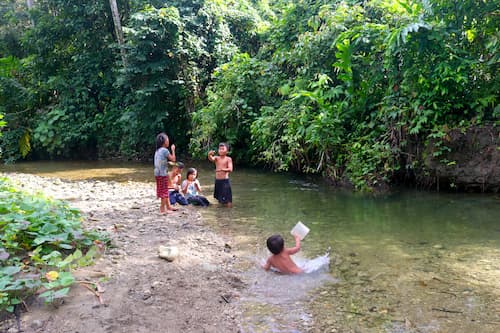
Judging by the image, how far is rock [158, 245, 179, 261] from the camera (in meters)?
4.70

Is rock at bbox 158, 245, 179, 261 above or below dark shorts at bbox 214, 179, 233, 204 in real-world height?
below

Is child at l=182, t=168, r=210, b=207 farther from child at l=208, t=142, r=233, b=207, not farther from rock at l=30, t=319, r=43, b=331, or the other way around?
rock at l=30, t=319, r=43, b=331

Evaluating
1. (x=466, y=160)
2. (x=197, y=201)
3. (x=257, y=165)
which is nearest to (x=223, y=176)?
(x=197, y=201)

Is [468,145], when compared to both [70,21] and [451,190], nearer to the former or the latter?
[451,190]

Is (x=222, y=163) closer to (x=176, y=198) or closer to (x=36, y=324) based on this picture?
(x=176, y=198)

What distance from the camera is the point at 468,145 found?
8758mm

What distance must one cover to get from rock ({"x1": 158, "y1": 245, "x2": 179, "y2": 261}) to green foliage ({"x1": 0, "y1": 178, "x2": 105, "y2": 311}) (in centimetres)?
72

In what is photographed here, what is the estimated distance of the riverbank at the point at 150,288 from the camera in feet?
10.8

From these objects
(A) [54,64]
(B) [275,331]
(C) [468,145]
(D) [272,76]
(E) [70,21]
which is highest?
(E) [70,21]

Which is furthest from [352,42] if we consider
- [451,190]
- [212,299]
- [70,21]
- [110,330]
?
[70,21]

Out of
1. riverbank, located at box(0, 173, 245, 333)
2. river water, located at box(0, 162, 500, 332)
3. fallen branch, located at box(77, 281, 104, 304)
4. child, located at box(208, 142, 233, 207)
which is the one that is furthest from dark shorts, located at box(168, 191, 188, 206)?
fallen branch, located at box(77, 281, 104, 304)

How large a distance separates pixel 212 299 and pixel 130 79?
1386 centimetres

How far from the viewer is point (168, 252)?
481 centimetres

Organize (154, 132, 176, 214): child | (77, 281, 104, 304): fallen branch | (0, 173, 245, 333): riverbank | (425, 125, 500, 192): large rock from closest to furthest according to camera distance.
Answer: (0, 173, 245, 333): riverbank, (77, 281, 104, 304): fallen branch, (154, 132, 176, 214): child, (425, 125, 500, 192): large rock
